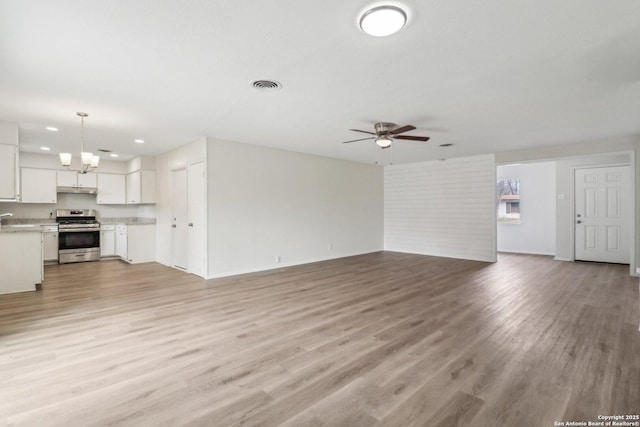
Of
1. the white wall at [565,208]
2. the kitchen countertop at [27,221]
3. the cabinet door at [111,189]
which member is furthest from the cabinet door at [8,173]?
the white wall at [565,208]

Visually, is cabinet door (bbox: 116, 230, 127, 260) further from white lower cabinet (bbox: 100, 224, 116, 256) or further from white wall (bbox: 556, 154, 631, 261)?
white wall (bbox: 556, 154, 631, 261)

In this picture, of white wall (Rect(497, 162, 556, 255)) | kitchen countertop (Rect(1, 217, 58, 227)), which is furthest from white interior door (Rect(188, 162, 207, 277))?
white wall (Rect(497, 162, 556, 255))

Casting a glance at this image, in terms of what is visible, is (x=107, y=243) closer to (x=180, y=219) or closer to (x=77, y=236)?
(x=77, y=236)

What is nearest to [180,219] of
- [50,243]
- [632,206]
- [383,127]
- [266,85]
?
[50,243]

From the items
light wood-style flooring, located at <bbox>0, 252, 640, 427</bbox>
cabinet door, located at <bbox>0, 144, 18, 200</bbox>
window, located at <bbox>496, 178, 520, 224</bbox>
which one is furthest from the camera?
window, located at <bbox>496, 178, 520, 224</bbox>

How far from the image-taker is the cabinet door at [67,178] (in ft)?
23.5

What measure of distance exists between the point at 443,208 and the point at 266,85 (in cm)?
626

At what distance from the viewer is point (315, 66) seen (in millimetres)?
2764

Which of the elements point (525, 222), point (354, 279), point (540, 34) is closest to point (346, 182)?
point (354, 279)

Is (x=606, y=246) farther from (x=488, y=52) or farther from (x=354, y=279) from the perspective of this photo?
(x=488, y=52)

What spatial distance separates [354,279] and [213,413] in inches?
149

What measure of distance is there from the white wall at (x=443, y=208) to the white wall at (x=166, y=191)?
567 cm

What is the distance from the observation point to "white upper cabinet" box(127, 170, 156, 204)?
7.27 meters

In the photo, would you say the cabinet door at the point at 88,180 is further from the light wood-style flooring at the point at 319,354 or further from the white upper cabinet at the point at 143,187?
the light wood-style flooring at the point at 319,354
